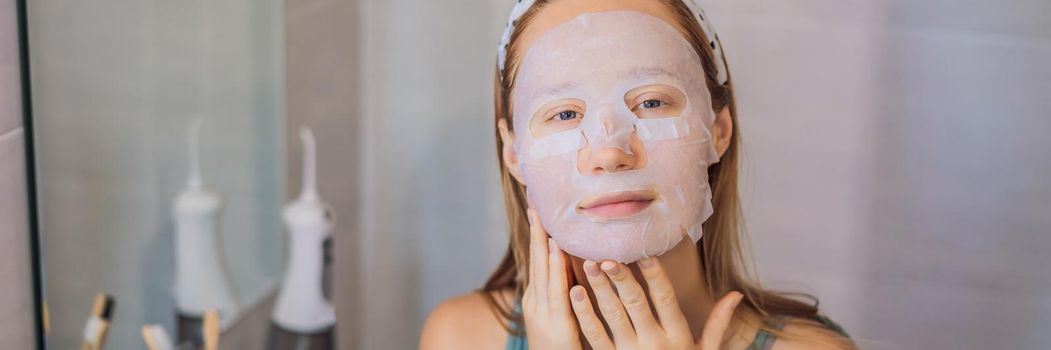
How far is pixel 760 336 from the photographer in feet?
3.20

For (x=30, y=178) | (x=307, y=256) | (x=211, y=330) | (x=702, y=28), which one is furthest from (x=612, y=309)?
(x=30, y=178)

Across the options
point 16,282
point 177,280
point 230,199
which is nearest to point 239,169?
point 230,199

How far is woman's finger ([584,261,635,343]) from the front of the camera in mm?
913

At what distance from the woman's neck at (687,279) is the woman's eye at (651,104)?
0.42 ft

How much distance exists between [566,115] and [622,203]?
3.7 inches

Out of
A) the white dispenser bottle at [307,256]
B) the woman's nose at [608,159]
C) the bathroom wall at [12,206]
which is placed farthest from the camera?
the white dispenser bottle at [307,256]

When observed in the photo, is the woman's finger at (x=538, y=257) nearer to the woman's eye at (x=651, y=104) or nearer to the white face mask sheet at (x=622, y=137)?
the white face mask sheet at (x=622, y=137)

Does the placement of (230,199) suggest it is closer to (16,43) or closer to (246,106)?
(246,106)

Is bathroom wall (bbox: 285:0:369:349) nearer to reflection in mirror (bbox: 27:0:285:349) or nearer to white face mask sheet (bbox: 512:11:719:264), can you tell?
reflection in mirror (bbox: 27:0:285:349)

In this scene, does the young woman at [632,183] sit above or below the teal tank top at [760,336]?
above

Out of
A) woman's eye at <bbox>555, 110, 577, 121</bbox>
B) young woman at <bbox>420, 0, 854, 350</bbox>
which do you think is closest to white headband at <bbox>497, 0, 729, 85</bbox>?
young woman at <bbox>420, 0, 854, 350</bbox>

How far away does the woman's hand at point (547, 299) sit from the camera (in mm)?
940

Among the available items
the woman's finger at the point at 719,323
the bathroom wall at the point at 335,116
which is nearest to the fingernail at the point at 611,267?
the woman's finger at the point at 719,323

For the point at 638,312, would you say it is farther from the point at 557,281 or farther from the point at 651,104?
the point at 651,104
